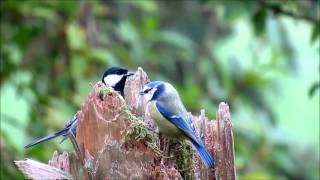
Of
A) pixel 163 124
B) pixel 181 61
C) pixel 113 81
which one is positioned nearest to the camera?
pixel 163 124

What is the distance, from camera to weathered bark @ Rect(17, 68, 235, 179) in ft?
8.41

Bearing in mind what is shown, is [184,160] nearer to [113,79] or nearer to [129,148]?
[129,148]

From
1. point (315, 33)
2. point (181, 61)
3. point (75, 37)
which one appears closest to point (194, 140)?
point (315, 33)

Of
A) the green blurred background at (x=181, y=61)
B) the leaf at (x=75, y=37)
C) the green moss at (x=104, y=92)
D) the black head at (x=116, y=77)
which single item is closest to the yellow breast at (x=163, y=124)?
the green moss at (x=104, y=92)

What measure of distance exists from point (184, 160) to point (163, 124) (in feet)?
0.46

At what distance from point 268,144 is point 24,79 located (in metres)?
1.92

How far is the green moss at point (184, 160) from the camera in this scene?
2668mm

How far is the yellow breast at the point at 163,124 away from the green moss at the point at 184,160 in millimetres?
43

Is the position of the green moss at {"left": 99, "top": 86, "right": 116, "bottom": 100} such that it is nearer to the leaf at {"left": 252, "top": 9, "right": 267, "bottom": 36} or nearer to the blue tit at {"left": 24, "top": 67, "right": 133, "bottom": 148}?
the blue tit at {"left": 24, "top": 67, "right": 133, "bottom": 148}

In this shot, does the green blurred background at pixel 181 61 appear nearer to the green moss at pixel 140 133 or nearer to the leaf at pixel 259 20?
the leaf at pixel 259 20

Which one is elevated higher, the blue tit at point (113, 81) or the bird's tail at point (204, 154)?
the blue tit at point (113, 81)

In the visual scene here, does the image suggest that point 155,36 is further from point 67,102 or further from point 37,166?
point 37,166

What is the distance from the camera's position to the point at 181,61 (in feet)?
24.1

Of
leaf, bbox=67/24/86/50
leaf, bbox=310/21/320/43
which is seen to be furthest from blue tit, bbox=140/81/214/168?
leaf, bbox=67/24/86/50
